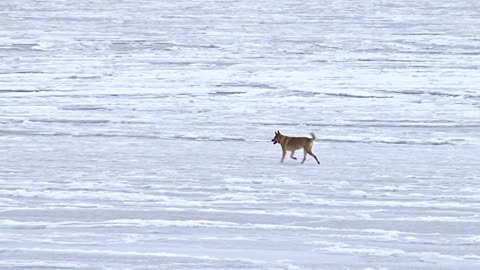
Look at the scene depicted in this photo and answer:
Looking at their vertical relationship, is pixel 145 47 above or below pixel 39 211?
above

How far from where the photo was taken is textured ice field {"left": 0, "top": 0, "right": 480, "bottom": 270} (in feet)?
17.3

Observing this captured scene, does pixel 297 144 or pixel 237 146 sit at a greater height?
pixel 237 146

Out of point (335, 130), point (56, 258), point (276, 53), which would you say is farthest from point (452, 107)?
point (56, 258)

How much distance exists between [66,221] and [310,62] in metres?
9.12

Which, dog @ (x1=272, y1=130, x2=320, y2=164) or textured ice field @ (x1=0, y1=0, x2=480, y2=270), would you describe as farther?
dog @ (x1=272, y1=130, x2=320, y2=164)

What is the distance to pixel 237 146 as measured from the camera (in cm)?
853

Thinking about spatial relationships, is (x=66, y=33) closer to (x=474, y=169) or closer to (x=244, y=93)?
(x=244, y=93)

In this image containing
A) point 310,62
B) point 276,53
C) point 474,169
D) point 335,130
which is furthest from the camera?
point 276,53

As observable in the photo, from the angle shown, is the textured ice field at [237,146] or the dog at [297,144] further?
the dog at [297,144]

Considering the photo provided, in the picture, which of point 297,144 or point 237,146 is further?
point 237,146

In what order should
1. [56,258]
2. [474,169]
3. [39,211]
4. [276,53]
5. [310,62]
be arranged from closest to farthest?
[56,258], [39,211], [474,169], [310,62], [276,53]

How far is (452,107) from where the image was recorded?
1066cm

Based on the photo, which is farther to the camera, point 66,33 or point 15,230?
point 66,33

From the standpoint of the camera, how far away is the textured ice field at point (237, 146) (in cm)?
527
